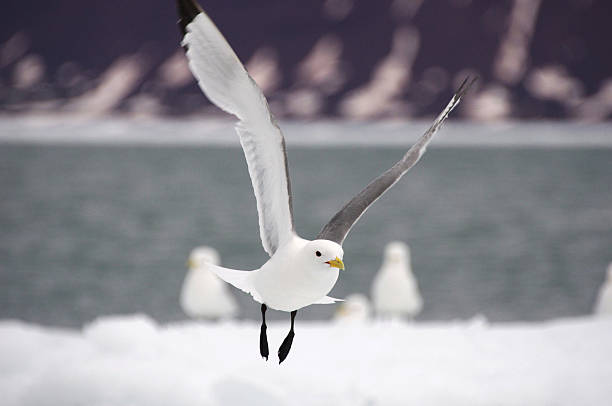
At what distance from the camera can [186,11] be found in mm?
4152

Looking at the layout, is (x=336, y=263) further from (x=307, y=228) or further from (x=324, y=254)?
(x=307, y=228)

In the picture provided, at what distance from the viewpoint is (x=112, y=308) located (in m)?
32.0

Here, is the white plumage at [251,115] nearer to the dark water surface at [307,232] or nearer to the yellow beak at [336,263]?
the yellow beak at [336,263]

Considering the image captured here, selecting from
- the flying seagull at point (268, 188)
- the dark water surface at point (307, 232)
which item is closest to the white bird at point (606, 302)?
the flying seagull at point (268, 188)

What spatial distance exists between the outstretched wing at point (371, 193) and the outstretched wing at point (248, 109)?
252 mm

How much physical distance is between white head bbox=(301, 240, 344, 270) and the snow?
4.21m

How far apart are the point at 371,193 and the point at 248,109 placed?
907 mm

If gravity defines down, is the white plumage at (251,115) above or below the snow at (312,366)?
above

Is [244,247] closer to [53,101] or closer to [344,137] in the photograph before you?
[53,101]

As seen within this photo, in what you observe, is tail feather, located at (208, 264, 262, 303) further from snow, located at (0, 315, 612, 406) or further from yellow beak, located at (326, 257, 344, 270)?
snow, located at (0, 315, 612, 406)

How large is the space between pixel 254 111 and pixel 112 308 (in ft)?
94.2

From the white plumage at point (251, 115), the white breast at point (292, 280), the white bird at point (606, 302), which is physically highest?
the white plumage at point (251, 115)

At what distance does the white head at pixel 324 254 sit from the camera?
Answer: 4297 millimetres

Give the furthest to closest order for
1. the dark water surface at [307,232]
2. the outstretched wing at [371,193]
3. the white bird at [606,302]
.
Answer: the dark water surface at [307,232] < the white bird at [606,302] < the outstretched wing at [371,193]
